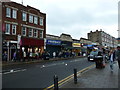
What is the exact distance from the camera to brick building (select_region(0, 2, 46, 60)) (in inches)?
908

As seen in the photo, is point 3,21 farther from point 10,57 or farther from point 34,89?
point 34,89

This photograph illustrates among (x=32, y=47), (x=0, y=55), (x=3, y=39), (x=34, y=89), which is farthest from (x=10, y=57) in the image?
(x=34, y=89)

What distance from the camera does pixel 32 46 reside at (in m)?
28.2

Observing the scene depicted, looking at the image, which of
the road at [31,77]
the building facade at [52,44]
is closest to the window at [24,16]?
the building facade at [52,44]

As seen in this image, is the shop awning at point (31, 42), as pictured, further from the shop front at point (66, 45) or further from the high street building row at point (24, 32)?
the shop front at point (66, 45)

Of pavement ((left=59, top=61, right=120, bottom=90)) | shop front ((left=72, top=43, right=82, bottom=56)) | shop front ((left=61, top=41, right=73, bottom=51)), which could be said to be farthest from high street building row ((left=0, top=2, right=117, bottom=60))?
pavement ((left=59, top=61, right=120, bottom=90))

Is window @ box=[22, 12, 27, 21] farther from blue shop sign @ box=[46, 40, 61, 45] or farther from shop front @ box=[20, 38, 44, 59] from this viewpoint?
blue shop sign @ box=[46, 40, 61, 45]

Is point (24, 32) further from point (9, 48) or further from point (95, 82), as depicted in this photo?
point (95, 82)

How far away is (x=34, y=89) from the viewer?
20.7ft

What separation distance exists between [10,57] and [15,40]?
3310mm

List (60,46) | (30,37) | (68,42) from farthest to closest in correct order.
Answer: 1. (68,42)
2. (60,46)
3. (30,37)

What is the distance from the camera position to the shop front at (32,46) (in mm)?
25219

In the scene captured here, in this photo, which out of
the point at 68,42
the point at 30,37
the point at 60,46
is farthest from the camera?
the point at 68,42

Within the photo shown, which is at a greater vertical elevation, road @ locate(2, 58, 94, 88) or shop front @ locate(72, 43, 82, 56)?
shop front @ locate(72, 43, 82, 56)
